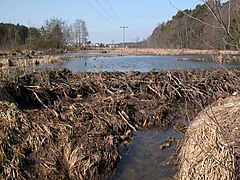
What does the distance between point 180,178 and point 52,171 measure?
7.30 ft

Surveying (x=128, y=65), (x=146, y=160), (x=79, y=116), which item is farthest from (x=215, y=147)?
(x=128, y=65)

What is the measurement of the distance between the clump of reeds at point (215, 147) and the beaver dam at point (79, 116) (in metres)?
0.36

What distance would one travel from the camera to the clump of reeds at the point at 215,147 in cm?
390

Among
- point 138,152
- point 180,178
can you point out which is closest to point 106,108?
point 138,152

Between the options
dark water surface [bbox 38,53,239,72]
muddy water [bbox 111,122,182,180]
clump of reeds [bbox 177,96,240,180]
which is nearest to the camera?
clump of reeds [bbox 177,96,240,180]

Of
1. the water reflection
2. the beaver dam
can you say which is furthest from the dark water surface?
the water reflection

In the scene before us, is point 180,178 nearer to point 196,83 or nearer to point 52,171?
point 52,171

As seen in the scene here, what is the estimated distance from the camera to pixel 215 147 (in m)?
4.09

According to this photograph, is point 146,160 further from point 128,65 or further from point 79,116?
point 128,65

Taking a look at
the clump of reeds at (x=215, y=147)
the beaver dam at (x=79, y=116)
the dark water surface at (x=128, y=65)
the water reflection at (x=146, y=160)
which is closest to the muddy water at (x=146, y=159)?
the water reflection at (x=146, y=160)

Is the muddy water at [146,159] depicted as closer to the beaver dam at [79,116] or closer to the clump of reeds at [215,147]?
the beaver dam at [79,116]

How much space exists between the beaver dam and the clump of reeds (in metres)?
0.36

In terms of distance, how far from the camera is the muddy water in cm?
530

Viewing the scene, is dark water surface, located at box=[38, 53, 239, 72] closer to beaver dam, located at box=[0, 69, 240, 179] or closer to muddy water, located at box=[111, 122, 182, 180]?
beaver dam, located at box=[0, 69, 240, 179]
